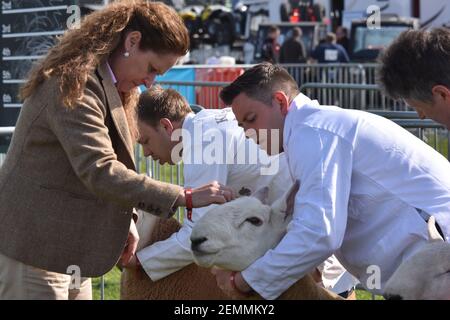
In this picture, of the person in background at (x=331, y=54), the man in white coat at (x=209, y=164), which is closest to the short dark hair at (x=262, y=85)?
the man in white coat at (x=209, y=164)

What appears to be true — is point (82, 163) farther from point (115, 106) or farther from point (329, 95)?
point (329, 95)

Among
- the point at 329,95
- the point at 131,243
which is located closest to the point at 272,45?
the point at 329,95

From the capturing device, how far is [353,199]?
3.32 meters

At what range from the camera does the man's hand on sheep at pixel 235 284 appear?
10.7ft

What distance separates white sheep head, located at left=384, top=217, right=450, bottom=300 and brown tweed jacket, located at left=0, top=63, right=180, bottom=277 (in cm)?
91

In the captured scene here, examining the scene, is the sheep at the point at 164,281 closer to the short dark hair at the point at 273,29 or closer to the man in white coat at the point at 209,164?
the man in white coat at the point at 209,164

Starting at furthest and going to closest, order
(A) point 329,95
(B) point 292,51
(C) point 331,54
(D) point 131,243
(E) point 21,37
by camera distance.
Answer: (B) point 292,51
(C) point 331,54
(A) point 329,95
(E) point 21,37
(D) point 131,243

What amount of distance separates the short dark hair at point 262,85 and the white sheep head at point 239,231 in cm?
47

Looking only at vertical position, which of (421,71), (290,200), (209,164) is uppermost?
(421,71)

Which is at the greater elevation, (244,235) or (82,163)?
(82,163)

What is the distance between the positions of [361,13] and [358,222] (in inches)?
799

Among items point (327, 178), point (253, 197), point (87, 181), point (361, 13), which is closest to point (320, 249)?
point (327, 178)

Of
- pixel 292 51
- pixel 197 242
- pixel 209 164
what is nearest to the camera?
pixel 197 242

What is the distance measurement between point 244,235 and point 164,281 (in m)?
1.21
